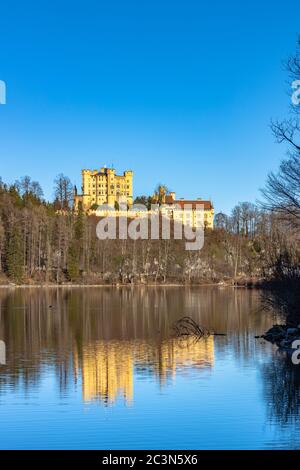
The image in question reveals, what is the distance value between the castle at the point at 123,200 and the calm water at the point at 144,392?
8663 cm

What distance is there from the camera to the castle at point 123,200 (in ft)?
395

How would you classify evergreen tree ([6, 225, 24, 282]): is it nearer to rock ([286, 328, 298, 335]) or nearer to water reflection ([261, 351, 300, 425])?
rock ([286, 328, 298, 335])

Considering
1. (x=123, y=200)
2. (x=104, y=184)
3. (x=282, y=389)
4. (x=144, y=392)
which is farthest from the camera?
(x=104, y=184)

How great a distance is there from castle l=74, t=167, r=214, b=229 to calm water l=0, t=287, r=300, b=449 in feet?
284

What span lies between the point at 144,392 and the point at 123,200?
127368 mm

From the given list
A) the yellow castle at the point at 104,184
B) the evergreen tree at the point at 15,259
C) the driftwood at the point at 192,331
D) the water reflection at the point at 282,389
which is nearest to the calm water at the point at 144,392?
the water reflection at the point at 282,389

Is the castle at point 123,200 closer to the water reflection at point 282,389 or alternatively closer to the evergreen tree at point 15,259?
the evergreen tree at point 15,259

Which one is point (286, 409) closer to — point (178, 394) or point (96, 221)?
point (178, 394)

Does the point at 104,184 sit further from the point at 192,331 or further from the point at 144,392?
the point at 144,392

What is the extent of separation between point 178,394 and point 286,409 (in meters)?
2.62

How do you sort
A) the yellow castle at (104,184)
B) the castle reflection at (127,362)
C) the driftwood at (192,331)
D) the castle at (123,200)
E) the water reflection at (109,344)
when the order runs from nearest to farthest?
1. the castle reflection at (127,362)
2. the water reflection at (109,344)
3. the driftwood at (192,331)
4. the castle at (123,200)
5. the yellow castle at (104,184)

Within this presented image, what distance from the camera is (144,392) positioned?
15.5 meters

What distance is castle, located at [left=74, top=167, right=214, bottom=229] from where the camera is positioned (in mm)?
120438

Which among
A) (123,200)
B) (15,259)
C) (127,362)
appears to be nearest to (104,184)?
(123,200)
